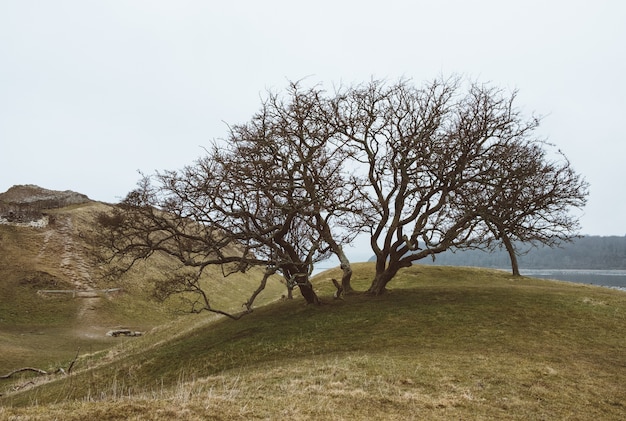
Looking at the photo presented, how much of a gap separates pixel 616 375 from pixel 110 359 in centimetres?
2923

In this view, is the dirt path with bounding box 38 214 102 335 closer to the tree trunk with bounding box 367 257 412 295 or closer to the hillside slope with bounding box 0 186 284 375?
the hillside slope with bounding box 0 186 284 375

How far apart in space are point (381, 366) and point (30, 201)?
78.7 metres

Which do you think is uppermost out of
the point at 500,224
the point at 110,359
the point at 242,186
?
the point at 242,186

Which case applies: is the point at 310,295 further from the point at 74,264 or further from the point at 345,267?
the point at 74,264

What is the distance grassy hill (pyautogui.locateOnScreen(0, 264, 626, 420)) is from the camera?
10109mm

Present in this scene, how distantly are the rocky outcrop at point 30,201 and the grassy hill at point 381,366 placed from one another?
44.9 metres

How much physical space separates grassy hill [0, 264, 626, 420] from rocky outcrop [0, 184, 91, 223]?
4485cm

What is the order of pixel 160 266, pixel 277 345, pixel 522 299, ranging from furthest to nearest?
1. pixel 160 266
2. pixel 522 299
3. pixel 277 345

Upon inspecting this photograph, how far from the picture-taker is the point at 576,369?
49.0 ft

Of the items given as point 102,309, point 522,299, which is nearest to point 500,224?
point 522,299

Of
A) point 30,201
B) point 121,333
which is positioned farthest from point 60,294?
point 30,201

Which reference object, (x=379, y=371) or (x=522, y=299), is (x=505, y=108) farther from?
(x=379, y=371)

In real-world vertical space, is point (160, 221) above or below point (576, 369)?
above

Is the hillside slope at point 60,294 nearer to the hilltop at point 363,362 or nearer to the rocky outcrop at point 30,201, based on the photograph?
the rocky outcrop at point 30,201
